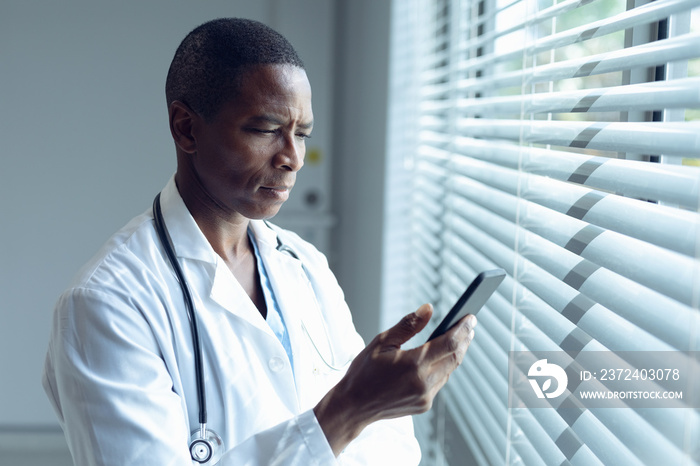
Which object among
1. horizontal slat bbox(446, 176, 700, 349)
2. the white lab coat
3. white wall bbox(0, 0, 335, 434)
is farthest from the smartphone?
white wall bbox(0, 0, 335, 434)

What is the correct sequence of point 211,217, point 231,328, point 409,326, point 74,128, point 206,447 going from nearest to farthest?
point 409,326, point 206,447, point 231,328, point 211,217, point 74,128

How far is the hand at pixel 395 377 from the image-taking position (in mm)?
840

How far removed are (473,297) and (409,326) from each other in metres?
0.09

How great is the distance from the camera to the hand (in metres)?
0.84

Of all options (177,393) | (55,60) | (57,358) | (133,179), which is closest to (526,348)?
(177,393)

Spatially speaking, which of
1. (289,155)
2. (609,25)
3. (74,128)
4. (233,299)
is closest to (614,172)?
(609,25)

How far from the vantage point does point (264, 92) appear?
1.05m

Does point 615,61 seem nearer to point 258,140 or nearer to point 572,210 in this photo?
point 572,210

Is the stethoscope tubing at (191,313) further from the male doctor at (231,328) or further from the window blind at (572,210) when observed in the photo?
the window blind at (572,210)

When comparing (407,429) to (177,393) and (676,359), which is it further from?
(676,359)

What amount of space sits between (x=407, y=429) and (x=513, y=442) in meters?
0.22

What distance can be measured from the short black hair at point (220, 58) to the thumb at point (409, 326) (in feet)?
1.50

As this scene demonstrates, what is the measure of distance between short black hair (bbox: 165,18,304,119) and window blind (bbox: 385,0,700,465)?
0.42 meters

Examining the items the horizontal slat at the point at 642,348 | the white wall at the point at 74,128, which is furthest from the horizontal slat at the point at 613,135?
the white wall at the point at 74,128
